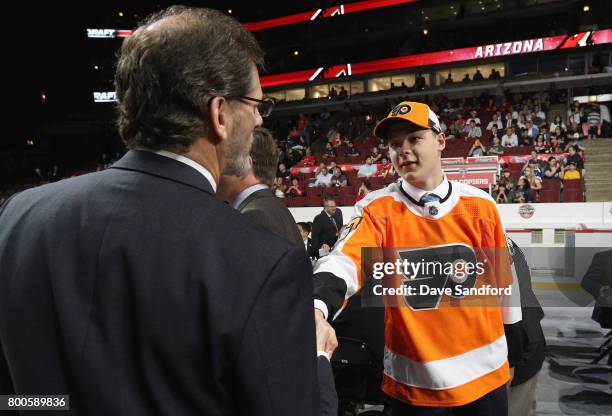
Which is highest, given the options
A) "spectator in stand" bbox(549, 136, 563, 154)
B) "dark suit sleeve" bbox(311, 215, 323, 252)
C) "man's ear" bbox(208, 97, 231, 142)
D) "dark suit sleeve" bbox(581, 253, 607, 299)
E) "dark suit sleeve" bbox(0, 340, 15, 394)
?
"man's ear" bbox(208, 97, 231, 142)

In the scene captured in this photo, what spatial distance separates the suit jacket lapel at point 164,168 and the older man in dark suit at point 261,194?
970 mm

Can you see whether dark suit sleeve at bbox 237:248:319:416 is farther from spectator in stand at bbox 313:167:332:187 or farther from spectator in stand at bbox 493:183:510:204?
spectator in stand at bbox 313:167:332:187

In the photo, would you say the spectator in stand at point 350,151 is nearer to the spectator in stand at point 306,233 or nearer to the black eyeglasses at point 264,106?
the spectator in stand at point 306,233

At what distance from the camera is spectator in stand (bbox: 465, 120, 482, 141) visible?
15.2 metres

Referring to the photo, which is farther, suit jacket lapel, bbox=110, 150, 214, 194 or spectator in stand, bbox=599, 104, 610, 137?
spectator in stand, bbox=599, 104, 610, 137

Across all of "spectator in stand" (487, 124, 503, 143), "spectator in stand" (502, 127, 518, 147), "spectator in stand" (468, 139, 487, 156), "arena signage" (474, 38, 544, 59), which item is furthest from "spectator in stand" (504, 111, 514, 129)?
"arena signage" (474, 38, 544, 59)

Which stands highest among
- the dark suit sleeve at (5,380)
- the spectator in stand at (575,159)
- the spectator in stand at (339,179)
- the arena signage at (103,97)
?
the arena signage at (103,97)

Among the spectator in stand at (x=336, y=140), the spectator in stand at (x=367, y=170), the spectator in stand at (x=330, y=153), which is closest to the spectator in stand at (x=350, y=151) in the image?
the spectator in stand at (x=330, y=153)

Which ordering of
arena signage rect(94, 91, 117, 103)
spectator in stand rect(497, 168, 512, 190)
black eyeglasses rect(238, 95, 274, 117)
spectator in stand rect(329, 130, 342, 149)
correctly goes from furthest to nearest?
arena signage rect(94, 91, 117, 103) → spectator in stand rect(329, 130, 342, 149) → spectator in stand rect(497, 168, 512, 190) → black eyeglasses rect(238, 95, 274, 117)

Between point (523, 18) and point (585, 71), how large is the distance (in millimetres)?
6239

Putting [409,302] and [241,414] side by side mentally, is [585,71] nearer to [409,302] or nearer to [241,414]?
[409,302]

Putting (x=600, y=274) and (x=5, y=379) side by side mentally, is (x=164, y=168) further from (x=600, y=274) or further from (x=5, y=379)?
(x=600, y=274)

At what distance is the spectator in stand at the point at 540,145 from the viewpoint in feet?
41.9

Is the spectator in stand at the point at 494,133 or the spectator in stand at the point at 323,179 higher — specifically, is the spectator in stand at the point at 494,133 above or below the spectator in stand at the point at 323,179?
above
